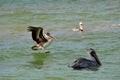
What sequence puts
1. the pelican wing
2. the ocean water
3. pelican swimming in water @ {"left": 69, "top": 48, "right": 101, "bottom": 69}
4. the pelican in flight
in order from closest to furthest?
the ocean water < pelican swimming in water @ {"left": 69, "top": 48, "right": 101, "bottom": 69} < the pelican wing < the pelican in flight

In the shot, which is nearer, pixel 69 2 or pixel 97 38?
pixel 97 38

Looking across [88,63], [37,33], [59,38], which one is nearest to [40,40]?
[37,33]

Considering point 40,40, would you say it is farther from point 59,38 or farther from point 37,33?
point 59,38

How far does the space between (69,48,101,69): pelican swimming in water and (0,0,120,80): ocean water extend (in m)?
0.16

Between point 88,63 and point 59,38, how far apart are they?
4587mm

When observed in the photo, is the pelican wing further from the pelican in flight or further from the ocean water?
the ocean water

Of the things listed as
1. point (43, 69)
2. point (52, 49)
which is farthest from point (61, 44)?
point (43, 69)

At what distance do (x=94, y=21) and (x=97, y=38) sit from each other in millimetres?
3194

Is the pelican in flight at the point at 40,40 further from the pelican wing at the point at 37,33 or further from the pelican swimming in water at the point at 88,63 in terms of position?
the pelican swimming in water at the point at 88,63

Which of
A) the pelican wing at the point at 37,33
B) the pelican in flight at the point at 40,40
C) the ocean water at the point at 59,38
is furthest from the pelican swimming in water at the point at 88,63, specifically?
the pelican in flight at the point at 40,40

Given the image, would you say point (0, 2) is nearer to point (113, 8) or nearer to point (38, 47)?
point (113, 8)

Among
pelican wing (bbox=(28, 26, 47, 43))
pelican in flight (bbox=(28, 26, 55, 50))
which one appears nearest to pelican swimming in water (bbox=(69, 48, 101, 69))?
pelican wing (bbox=(28, 26, 47, 43))

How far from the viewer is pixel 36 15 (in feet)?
75.3

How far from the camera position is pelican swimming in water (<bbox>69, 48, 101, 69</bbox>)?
1328cm
